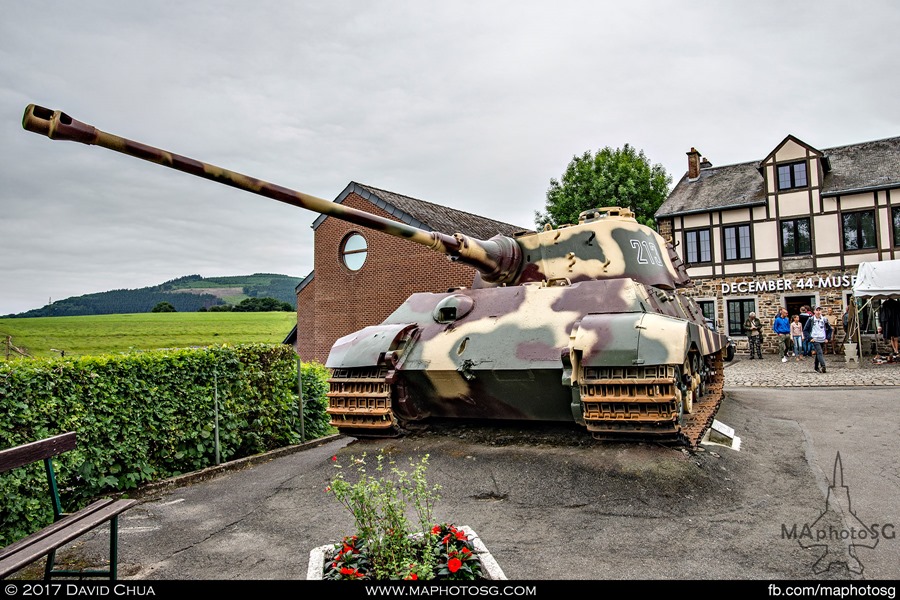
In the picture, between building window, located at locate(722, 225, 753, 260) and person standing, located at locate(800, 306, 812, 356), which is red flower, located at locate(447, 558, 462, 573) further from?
building window, located at locate(722, 225, 753, 260)

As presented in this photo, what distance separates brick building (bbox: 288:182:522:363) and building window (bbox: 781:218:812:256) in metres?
10.6

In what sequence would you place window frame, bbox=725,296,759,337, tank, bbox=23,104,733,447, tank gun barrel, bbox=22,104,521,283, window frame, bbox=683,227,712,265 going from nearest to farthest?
tank gun barrel, bbox=22,104,521,283
tank, bbox=23,104,733,447
window frame, bbox=725,296,759,337
window frame, bbox=683,227,712,265

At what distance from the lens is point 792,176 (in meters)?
24.4

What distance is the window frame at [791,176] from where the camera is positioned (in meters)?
24.1

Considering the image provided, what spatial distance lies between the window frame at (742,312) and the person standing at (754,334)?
1.44 metres

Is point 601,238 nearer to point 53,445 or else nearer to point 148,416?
point 148,416

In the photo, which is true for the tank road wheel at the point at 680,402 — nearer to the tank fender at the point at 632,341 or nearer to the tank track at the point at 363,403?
the tank fender at the point at 632,341

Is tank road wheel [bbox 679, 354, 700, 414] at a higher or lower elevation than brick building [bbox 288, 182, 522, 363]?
lower

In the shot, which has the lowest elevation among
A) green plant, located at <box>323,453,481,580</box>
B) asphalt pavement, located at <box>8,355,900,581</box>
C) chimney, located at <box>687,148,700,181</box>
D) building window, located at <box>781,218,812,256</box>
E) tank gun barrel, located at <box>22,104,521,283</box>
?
asphalt pavement, located at <box>8,355,900,581</box>

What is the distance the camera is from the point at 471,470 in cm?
647

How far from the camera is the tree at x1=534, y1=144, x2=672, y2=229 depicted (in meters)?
36.6

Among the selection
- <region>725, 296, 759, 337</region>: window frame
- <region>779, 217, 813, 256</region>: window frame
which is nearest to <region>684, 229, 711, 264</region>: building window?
<region>725, 296, 759, 337</region>: window frame

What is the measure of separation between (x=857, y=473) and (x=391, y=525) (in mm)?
5270

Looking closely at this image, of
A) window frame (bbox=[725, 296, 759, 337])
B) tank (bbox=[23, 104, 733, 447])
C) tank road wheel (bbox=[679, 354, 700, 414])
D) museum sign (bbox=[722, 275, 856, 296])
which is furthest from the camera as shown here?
window frame (bbox=[725, 296, 759, 337])
